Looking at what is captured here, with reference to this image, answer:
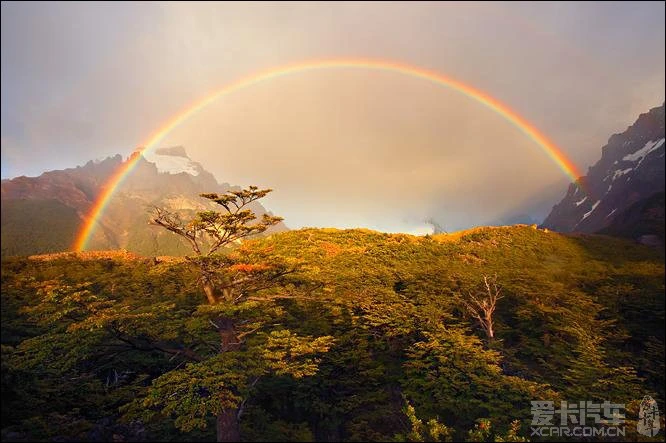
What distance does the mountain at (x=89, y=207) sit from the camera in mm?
22356

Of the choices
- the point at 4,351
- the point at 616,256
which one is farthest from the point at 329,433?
the point at 616,256

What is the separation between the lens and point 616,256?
2964 cm

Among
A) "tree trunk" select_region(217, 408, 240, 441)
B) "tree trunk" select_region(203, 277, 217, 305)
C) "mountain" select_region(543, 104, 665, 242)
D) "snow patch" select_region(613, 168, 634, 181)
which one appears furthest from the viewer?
"snow patch" select_region(613, 168, 634, 181)

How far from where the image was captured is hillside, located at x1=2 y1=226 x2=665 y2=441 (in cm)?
1146

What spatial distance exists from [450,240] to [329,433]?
23.4 metres

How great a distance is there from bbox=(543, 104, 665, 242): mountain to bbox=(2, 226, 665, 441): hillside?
3463cm

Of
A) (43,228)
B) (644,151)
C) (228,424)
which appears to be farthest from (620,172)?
(43,228)

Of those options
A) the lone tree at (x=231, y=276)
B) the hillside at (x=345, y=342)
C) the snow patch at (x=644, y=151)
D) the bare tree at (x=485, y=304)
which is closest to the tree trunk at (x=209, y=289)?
the lone tree at (x=231, y=276)

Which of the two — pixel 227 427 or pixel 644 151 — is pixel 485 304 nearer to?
pixel 227 427

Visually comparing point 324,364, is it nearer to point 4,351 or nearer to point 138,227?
point 4,351

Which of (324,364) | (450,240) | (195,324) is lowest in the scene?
(324,364)

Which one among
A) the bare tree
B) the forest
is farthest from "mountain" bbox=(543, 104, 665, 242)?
the bare tree

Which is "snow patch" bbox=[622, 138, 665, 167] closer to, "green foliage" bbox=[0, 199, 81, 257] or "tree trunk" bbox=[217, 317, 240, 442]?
"tree trunk" bbox=[217, 317, 240, 442]

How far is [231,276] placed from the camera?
14.6 metres
